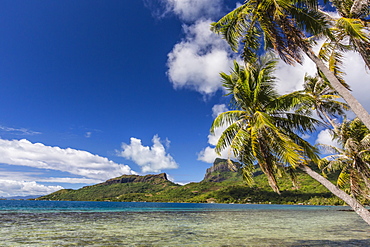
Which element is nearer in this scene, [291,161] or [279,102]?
[291,161]

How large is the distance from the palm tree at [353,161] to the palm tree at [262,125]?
2.38 m

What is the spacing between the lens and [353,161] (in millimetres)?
12812

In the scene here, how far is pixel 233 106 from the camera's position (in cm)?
1139

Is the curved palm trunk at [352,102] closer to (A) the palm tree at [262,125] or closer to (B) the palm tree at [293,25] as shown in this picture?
(B) the palm tree at [293,25]

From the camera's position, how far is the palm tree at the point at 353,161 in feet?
33.3

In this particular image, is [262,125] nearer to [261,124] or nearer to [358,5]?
[261,124]

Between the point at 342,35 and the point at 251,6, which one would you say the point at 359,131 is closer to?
the point at 342,35

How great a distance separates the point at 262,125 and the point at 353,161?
850cm

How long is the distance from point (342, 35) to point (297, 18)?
1.63 meters

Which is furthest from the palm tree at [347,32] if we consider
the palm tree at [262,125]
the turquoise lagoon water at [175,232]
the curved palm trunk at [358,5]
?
the turquoise lagoon water at [175,232]

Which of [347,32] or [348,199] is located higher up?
[347,32]

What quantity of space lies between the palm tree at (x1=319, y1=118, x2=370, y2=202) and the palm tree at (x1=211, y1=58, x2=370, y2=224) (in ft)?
7.82

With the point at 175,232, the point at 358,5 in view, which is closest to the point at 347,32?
the point at 358,5

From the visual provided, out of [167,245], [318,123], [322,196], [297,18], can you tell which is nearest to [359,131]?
[318,123]
